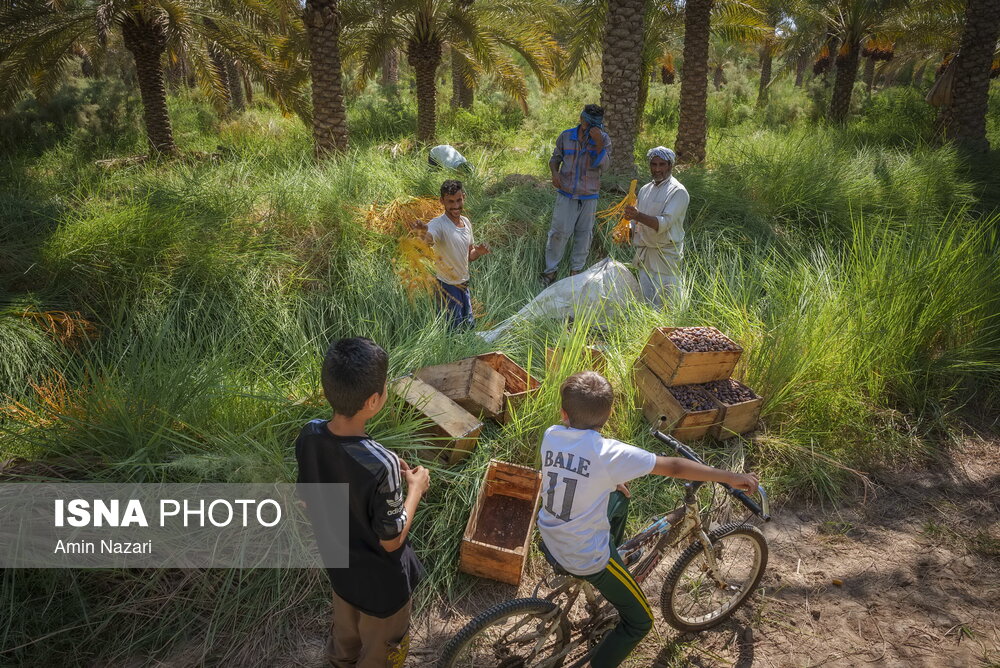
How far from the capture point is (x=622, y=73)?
835cm

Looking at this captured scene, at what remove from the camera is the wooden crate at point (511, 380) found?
379cm

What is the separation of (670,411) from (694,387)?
0.91 ft

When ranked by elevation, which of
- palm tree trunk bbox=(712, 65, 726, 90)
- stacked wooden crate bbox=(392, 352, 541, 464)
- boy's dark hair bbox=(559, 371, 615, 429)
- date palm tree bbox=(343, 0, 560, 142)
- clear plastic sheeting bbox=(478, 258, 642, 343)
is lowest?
stacked wooden crate bbox=(392, 352, 541, 464)

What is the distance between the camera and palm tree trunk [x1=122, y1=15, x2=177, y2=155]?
9.07m

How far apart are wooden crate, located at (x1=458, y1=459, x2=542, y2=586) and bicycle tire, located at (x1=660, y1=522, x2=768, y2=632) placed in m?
0.72

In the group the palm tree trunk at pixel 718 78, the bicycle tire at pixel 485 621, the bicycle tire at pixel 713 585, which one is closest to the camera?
the bicycle tire at pixel 485 621

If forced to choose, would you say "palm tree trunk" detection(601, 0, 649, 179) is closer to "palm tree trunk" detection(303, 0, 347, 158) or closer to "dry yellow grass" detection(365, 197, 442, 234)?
"dry yellow grass" detection(365, 197, 442, 234)

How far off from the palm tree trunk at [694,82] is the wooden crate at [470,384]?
8356 millimetres

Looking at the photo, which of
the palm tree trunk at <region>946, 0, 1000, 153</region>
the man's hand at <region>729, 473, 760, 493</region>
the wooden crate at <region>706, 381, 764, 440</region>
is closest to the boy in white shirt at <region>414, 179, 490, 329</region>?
the wooden crate at <region>706, 381, 764, 440</region>

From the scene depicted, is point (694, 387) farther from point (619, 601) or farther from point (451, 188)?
point (451, 188)

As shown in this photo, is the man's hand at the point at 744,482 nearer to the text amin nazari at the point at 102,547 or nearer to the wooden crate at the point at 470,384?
the wooden crate at the point at 470,384

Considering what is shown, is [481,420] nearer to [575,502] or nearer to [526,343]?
[526,343]

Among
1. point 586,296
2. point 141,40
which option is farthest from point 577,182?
point 141,40

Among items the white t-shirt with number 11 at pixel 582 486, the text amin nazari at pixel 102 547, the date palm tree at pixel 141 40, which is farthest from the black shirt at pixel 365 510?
the date palm tree at pixel 141 40
